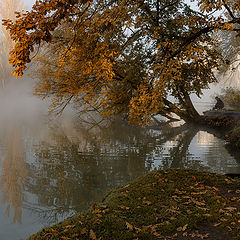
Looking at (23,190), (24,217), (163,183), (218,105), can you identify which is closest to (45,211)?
(24,217)

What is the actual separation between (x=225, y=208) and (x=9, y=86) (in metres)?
38.9

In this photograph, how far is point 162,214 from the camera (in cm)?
549

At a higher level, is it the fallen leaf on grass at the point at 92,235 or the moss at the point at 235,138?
the moss at the point at 235,138

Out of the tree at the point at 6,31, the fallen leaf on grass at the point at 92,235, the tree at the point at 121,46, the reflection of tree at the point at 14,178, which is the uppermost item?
the tree at the point at 6,31

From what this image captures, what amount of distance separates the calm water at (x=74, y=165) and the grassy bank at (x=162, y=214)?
1871 mm

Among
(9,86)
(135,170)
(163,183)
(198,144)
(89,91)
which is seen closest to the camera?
(163,183)

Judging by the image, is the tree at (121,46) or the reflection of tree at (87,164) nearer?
the tree at (121,46)

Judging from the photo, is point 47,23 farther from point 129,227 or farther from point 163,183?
point 163,183

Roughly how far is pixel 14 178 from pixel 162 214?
20.9 feet

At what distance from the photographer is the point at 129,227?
489 centimetres

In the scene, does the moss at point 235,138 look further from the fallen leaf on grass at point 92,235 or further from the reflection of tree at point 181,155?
the fallen leaf on grass at point 92,235

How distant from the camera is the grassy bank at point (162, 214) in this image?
4742mm

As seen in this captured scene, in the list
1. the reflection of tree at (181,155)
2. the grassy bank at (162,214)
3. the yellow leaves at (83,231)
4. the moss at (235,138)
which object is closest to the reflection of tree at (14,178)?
the grassy bank at (162,214)

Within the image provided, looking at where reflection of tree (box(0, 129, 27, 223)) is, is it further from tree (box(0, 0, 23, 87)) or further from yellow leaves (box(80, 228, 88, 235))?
tree (box(0, 0, 23, 87))
